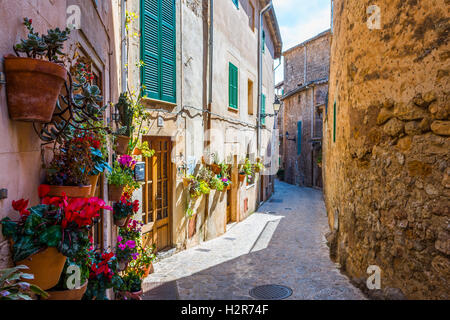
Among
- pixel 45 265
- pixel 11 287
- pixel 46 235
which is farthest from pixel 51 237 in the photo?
pixel 11 287

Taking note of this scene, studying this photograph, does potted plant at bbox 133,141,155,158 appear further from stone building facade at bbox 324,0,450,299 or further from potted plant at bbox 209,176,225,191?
stone building facade at bbox 324,0,450,299

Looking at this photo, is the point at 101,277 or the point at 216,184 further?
the point at 216,184

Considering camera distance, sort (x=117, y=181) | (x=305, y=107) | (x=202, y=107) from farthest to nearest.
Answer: (x=305, y=107), (x=202, y=107), (x=117, y=181)

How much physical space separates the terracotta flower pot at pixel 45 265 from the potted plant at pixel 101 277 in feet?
2.22

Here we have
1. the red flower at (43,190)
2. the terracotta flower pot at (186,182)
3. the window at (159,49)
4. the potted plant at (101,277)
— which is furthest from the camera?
the terracotta flower pot at (186,182)

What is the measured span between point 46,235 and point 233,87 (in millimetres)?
9595

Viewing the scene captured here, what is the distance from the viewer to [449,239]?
337 cm

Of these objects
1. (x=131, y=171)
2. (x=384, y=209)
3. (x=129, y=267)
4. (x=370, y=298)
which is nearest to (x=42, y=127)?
(x=131, y=171)

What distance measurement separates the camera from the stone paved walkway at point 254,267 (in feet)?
17.7

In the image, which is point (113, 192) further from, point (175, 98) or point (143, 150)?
point (175, 98)

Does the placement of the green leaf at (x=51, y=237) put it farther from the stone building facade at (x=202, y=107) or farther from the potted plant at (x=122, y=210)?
the stone building facade at (x=202, y=107)

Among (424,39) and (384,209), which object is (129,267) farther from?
A: (424,39)

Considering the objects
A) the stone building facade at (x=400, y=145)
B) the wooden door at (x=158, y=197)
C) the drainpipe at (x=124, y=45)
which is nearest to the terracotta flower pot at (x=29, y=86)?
the stone building facade at (x=400, y=145)

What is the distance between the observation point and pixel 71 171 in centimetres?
214
